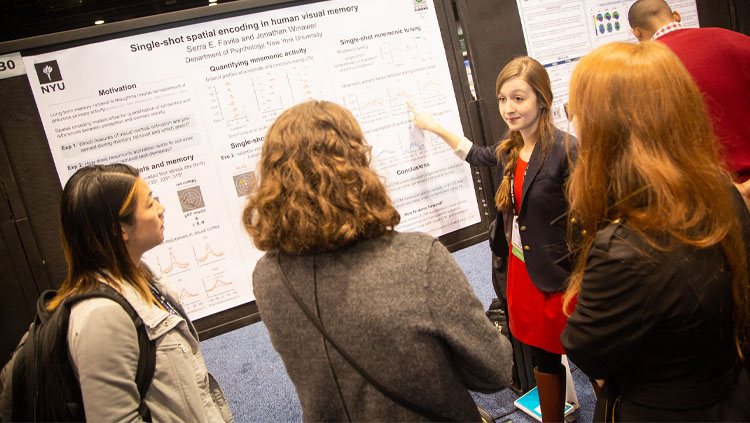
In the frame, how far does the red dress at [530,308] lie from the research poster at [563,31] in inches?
32.5

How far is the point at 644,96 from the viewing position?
98 cm

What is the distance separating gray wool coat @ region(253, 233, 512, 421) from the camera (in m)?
0.94

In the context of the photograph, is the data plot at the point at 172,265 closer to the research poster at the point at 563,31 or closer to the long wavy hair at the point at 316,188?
the long wavy hair at the point at 316,188

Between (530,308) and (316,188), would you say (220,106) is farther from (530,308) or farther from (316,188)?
(530,308)

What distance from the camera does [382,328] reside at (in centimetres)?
94

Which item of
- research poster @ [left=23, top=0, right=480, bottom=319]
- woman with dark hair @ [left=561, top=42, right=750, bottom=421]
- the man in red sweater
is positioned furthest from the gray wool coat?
the man in red sweater

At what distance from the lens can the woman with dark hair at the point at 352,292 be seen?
94 cm

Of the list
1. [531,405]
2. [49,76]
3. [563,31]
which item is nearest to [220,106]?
[49,76]

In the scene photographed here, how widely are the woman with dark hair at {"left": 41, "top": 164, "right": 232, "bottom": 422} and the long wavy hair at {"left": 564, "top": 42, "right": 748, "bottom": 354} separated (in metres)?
1.17

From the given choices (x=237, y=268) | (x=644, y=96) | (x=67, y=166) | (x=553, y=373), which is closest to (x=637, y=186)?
(x=644, y=96)

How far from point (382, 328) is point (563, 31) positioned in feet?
7.23

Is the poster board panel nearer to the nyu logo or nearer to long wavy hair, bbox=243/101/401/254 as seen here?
the nyu logo

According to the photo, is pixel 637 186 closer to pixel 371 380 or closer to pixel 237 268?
pixel 371 380

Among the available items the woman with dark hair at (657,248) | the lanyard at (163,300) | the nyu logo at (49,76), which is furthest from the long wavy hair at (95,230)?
the woman with dark hair at (657,248)
